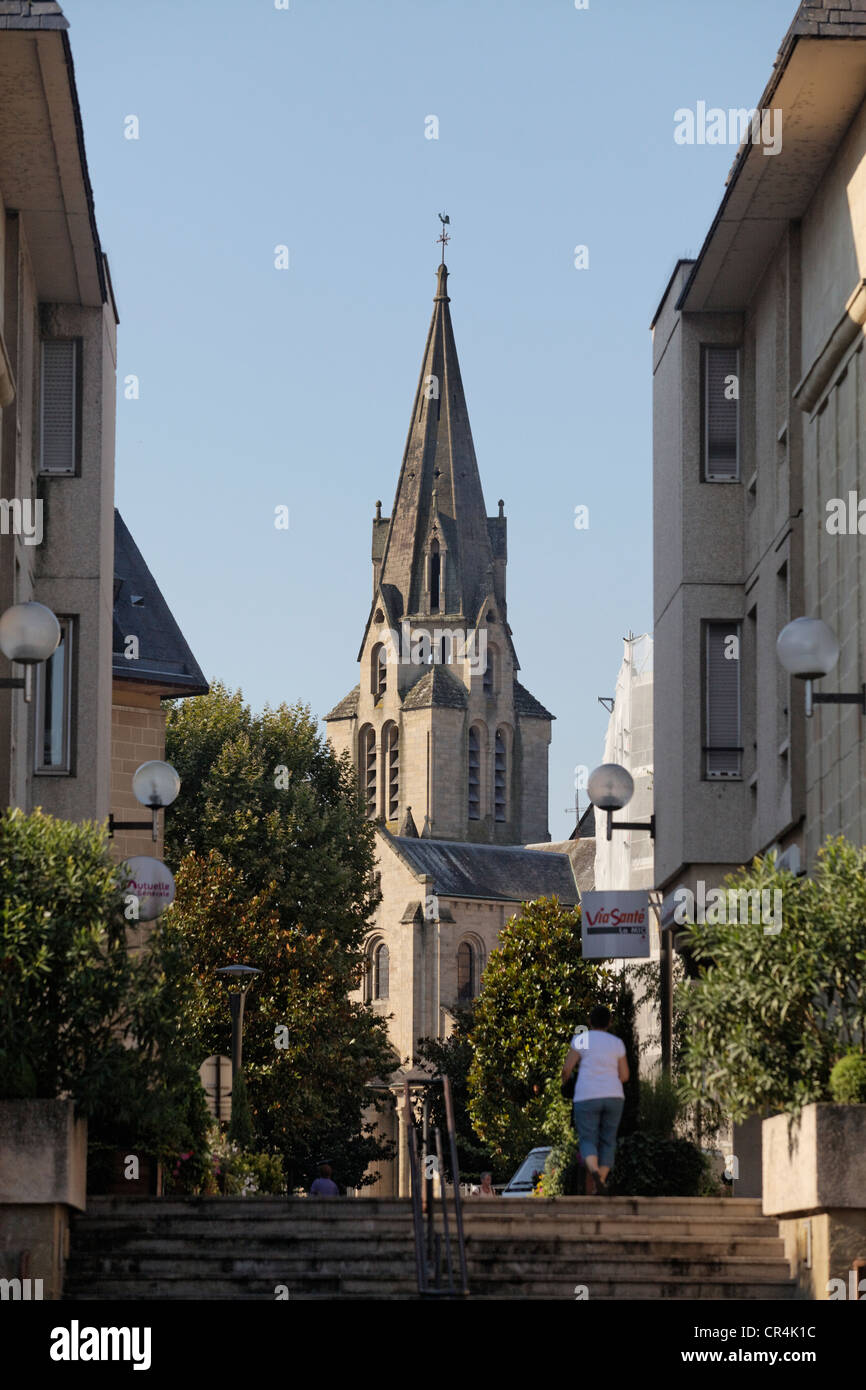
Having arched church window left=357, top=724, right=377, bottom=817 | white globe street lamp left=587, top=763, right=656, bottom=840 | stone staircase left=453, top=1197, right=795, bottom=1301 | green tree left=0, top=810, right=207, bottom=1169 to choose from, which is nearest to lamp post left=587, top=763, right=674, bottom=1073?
white globe street lamp left=587, top=763, right=656, bottom=840

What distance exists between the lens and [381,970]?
104 metres

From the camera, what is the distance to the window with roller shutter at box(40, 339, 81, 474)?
79.7 feet

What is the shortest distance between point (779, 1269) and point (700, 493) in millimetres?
12523

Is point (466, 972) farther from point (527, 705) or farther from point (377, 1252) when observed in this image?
point (377, 1252)

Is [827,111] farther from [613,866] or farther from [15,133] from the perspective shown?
[613,866]

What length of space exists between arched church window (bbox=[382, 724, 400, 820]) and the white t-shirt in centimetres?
10526

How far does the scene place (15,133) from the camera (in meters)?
20.0

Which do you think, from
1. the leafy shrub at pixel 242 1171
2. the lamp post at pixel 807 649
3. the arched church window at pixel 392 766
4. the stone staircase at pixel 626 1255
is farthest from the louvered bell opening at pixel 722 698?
the arched church window at pixel 392 766

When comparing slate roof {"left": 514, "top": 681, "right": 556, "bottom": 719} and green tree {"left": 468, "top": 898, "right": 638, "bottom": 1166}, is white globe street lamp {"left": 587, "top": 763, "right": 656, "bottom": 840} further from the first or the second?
slate roof {"left": 514, "top": 681, "right": 556, "bottom": 719}

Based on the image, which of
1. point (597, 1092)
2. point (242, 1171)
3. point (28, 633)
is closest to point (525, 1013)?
point (242, 1171)

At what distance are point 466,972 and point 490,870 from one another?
7.94 metres
